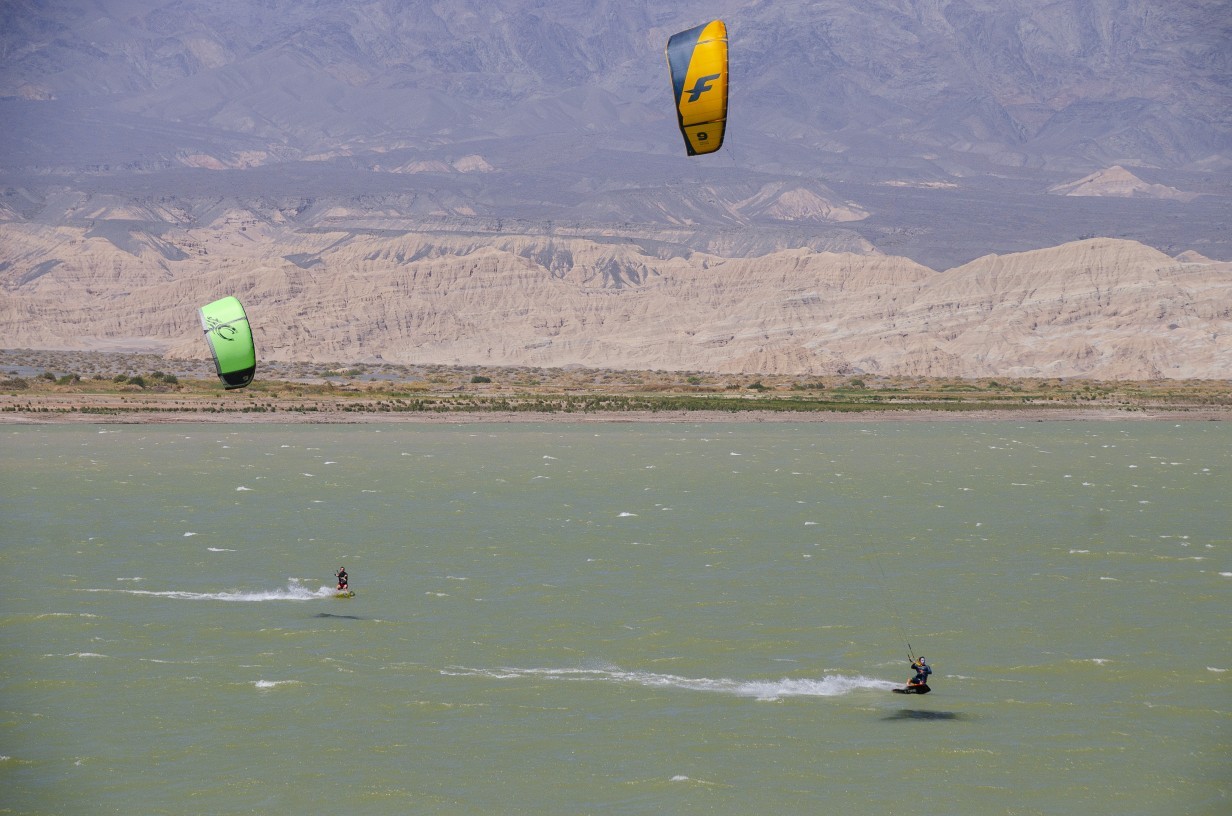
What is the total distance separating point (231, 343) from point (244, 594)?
17.8 ft

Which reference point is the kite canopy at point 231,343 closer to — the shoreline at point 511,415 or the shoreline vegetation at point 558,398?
the shoreline at point 511,415

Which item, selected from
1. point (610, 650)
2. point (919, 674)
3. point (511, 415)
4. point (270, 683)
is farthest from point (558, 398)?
point (919, 674)

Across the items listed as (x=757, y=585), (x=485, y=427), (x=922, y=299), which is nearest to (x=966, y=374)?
(x=922, y=299)

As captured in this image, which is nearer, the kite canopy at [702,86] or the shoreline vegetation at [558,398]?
the kite canopy at [702,86]

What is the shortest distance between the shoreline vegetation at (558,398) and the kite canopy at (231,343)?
53836 mm

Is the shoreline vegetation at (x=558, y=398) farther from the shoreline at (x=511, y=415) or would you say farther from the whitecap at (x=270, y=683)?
the whitecap at (x=270, y=683)

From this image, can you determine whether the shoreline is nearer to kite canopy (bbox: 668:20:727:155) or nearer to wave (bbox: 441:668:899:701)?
kite canopy (bbox: 668:20:727:155)

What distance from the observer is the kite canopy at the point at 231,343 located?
34.8 meters

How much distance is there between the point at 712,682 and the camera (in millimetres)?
27562

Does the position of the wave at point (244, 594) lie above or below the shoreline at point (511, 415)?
below

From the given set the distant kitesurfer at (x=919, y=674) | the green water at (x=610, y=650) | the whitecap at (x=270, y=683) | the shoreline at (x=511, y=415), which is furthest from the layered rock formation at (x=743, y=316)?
the whitecap at (x=270, y=683)

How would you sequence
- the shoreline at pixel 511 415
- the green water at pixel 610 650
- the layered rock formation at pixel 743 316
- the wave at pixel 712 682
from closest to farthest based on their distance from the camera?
the green water at pixel 610 650 → the wave at pixel 712 682 → the shoreline at pixel 511 415 → the layered rock formation at pixel 743 316

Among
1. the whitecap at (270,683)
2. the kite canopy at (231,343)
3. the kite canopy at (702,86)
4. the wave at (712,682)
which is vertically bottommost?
the whitecap at (270,683)

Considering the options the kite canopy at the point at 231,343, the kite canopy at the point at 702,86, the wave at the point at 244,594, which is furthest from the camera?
the kite canopy at the point at 231,343
